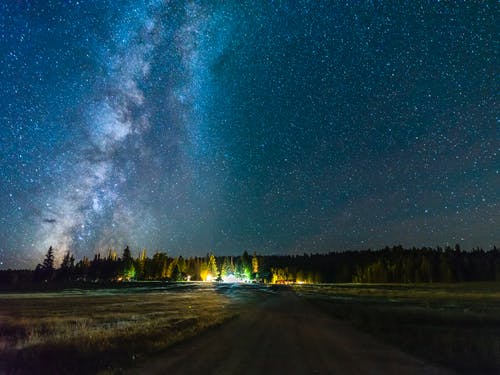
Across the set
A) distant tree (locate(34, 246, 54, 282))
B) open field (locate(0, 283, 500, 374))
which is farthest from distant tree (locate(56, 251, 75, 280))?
open field (locate(0, 283, 500, 374))

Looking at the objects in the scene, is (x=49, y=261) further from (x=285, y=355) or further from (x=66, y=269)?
(x=285, y=355)

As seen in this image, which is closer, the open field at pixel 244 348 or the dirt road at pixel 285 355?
the dirt road at pixel 285 355

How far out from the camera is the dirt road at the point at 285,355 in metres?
12.6

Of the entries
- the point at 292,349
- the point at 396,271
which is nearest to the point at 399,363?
the point at 292,349

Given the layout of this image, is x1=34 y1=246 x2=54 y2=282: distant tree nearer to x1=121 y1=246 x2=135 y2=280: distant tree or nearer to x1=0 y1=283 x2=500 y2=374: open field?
x1=121 y1=246 x2=135 y2=280: distant tree

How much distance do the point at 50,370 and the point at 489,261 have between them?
211 m

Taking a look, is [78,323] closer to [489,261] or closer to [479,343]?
[479,343]

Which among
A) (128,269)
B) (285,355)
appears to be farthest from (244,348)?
(128,269)

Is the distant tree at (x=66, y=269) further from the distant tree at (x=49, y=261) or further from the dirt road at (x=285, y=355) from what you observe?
the dirt road at (x=285, y=355)

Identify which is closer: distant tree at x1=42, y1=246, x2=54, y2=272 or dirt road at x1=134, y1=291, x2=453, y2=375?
dirt road at x1=134, y1=291, x2=453, y2=375

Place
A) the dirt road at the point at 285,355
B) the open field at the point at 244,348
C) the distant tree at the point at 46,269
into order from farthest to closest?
the distant tree at the point at 46,269
the open field at the point at 244,348
the dirt road at the point at 285,355

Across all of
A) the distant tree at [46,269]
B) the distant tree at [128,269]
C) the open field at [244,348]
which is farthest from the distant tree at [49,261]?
the open field at [244,348]

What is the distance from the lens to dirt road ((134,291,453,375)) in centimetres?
1263

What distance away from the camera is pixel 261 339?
62.5 feet
